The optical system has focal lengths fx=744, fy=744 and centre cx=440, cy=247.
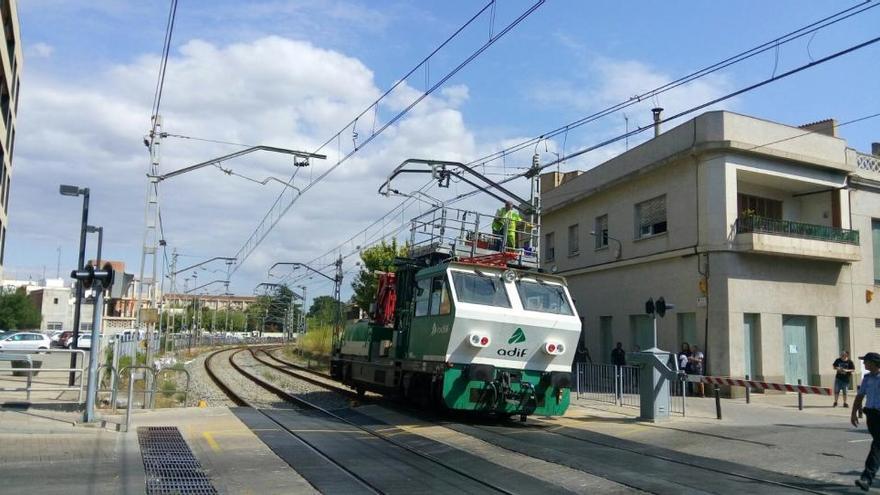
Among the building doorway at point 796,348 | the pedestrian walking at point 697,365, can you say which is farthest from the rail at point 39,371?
the building doorway at point 796,348

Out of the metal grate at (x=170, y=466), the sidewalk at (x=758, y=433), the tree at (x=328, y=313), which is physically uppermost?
the tree at (x=328, y=313)

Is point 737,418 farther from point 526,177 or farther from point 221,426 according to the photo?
point 221,426

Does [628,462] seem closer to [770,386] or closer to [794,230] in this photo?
[770,386]

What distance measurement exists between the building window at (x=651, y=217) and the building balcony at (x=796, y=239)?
2.79 metres

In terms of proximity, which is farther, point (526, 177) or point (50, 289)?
point (50, 289)

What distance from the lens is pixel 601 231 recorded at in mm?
27922

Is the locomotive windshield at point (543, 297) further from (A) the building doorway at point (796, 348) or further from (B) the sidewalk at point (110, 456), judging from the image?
(A) the building doorway at point (796, 348)

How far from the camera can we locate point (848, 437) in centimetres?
1303

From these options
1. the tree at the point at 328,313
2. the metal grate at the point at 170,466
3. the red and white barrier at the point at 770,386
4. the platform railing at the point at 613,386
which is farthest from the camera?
the tree at the point at 328,313

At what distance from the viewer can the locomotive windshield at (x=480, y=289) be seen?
45.8 feet

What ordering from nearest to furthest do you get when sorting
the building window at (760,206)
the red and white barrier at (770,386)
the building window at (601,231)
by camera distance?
the red and white barrier at (770,386), the building window at (760,206), the building window at (601,231)

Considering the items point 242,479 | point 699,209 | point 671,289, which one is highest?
point 699,209

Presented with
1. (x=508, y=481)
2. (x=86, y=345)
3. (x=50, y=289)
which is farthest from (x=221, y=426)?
(x=50, y=289)

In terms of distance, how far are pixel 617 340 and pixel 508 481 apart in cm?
1787
